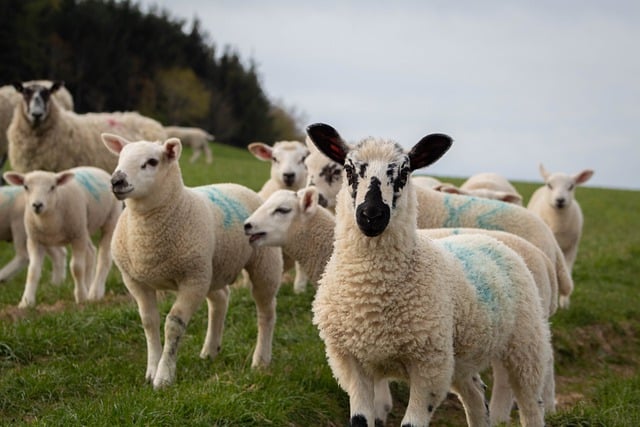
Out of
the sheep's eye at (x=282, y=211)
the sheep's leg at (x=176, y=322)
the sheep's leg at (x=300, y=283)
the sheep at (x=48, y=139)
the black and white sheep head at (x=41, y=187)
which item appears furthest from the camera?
the sheep at (x=48, y=139)

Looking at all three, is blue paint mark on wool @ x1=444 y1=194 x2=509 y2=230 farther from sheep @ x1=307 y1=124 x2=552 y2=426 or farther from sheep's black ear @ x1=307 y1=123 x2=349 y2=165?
sheep's black ear @ x1=307 y1=123 x2=349 y2=165

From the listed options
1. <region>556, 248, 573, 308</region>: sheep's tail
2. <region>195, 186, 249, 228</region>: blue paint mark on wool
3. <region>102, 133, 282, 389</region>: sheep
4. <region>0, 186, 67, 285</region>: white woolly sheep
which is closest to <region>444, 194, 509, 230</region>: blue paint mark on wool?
<region>556, 248, 573, 308</region>: sheep's tail

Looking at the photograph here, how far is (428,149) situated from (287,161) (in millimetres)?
4797

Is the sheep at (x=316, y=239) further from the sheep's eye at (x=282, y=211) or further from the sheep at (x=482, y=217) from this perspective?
the sheep at (x=482, y=217)

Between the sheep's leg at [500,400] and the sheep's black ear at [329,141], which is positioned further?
the sheep's leg at [500,400]

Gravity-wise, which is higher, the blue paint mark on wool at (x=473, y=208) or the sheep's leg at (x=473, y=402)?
the blue paint mark on wool at (x=473, y=208)

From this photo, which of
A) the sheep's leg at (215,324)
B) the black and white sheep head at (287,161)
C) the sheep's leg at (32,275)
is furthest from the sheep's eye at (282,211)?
the sheep's leg at (32,275)

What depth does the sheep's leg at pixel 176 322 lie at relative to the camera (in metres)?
6.27

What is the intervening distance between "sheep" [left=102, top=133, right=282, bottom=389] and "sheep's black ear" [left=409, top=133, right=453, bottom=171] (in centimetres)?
239

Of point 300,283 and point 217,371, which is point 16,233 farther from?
point 217,371

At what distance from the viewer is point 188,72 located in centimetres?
5294

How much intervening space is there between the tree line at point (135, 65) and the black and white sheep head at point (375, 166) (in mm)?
35091

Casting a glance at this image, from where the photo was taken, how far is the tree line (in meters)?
39.2

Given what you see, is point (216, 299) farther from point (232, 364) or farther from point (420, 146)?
point (420, 146)
